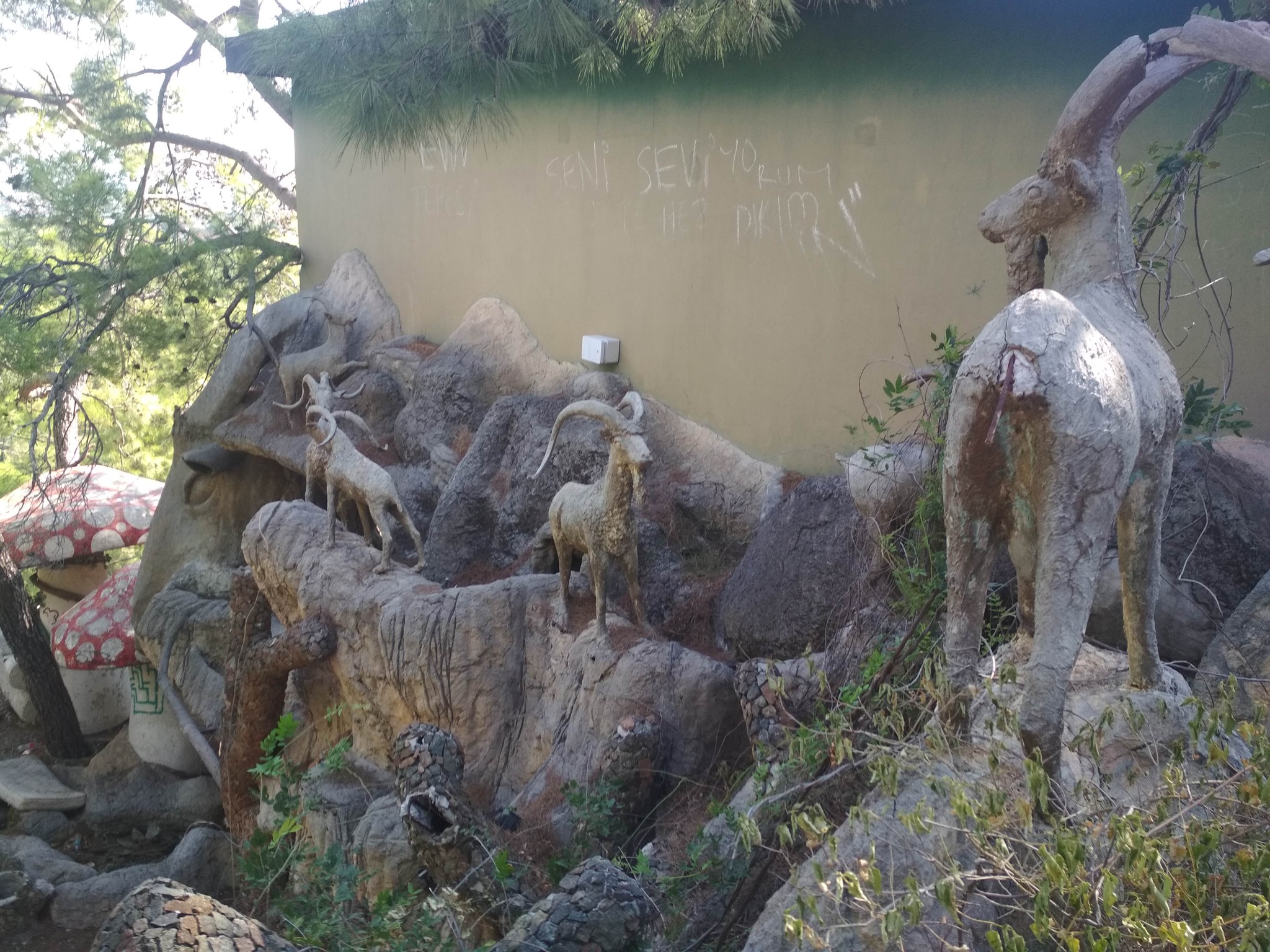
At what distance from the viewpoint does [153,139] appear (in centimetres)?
1059

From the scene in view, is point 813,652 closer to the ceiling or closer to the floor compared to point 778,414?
closer to the floor

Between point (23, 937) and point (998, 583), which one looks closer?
point (998, 583)

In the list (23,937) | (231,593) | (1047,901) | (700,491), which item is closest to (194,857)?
(23,937)

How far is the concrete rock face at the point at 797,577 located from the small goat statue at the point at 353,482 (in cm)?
217

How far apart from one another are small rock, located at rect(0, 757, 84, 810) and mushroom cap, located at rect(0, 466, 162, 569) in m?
2.10

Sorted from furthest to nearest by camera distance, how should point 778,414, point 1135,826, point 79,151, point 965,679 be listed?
point 79,151, point 778,414, point 965,679, point 1135,826

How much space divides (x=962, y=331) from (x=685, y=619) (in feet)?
7.35

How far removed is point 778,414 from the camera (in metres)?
7.13

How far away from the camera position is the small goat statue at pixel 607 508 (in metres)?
5.32

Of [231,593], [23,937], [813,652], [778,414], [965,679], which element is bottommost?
[23,937]

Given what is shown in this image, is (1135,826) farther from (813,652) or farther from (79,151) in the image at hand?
(79,151)

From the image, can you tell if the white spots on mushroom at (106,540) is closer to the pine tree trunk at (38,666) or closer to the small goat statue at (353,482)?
the pine tree trunk at (38,666)

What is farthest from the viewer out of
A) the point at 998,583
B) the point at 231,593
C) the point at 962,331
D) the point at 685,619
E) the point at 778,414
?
the point at 231,593

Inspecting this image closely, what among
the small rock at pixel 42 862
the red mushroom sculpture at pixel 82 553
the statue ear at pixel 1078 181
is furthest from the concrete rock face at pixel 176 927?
the red mushroom sculpture at pixel 82 553
